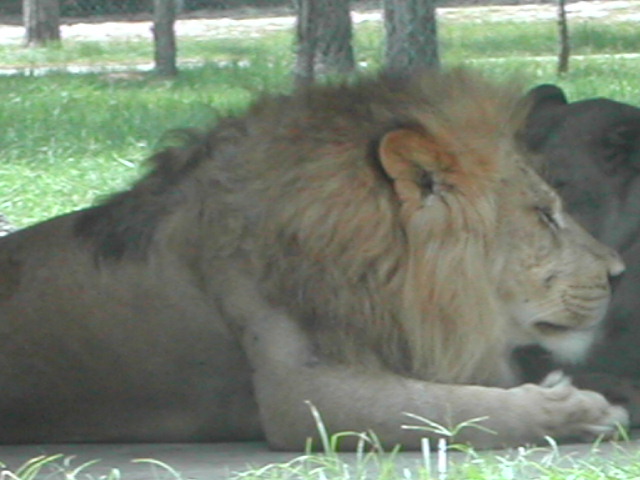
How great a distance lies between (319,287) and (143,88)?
38.6 feet

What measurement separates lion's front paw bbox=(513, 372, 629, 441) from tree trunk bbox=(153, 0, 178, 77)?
1301cm

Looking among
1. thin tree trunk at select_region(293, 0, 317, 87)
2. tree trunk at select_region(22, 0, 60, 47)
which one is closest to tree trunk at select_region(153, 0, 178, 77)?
thin tree trunk at select_region(293, 0, 317, 87)

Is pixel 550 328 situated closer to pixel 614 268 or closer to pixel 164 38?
pixel 614 268

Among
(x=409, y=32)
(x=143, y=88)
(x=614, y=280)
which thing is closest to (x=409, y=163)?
(x=614, y=280)

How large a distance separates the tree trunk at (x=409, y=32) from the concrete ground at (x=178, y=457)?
7239 millimetres

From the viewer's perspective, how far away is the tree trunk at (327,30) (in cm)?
1368

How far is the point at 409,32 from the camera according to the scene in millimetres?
11117

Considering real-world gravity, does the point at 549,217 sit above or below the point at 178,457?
above

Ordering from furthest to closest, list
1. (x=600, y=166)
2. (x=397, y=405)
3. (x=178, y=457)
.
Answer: (x=600, y=166) → (x=178, y=457) → (x=397, y=405)

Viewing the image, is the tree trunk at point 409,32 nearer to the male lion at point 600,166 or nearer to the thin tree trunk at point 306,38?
the thin tree trunk at point 306,38

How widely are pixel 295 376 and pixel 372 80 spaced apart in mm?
881

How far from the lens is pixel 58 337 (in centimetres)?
406

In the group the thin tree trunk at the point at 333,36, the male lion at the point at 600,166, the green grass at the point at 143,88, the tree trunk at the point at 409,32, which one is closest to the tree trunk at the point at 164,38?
the green grass at the point at 143,88

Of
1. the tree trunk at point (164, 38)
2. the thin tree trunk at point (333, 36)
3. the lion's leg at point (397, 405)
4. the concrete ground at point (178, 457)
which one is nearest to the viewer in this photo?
the concrete ground at point (178, 457)
